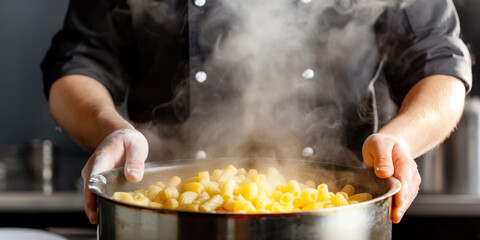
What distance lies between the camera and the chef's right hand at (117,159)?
0.91m

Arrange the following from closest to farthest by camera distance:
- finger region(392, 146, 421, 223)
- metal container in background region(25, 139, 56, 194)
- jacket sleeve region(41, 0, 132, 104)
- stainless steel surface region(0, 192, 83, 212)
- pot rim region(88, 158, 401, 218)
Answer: pot rim region(88, 158, 401, 218)
finger region(392, 146, 421, 223)
jacket sleeve region(41, 0, 132, 104)
stainless steel surface region(0, 192, 83, 212)
metal container in background region(25, 139, 56, 194)

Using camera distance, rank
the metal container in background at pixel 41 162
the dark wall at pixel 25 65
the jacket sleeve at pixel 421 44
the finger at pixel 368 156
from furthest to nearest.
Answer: the dark wall at pixel 25 65
the metal container in background at pixel 41 162
the jacket sleeve at pixel 421 44
the finger at pixel 368 156

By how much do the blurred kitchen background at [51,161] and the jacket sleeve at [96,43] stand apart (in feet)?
2.15

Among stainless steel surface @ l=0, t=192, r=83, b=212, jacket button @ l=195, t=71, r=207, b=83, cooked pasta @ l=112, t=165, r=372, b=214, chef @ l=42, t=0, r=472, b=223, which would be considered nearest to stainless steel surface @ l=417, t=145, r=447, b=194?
chef @ l=42, t=0, r=472, b=223

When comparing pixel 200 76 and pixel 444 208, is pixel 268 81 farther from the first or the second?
pixel 444 208

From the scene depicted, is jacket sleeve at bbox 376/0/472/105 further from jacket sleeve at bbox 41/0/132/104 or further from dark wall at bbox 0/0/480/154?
dark wall at bbox 0/0/480/154

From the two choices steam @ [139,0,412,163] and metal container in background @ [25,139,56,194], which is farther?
metal container in background @ [25,139,56,194]

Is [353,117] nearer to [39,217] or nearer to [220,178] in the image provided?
[220,178]

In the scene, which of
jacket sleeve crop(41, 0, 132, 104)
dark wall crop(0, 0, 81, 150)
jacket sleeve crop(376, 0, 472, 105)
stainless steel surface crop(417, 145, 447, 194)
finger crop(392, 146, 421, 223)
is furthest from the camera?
dark wall crop(0, 0, 81, 150)

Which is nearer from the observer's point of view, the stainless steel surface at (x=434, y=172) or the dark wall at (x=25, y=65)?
the stainless steel surface at (x=434, y=172)

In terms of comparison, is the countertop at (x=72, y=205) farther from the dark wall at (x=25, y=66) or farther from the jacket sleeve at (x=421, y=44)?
the jacket sleeve at (x=421, y=44)

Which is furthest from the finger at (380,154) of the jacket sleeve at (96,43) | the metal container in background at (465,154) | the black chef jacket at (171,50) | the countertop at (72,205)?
the metal container in background at (465,154)

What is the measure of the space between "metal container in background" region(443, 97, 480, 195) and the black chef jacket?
117 centimetres

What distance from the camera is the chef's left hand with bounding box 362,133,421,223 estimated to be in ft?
2.88
